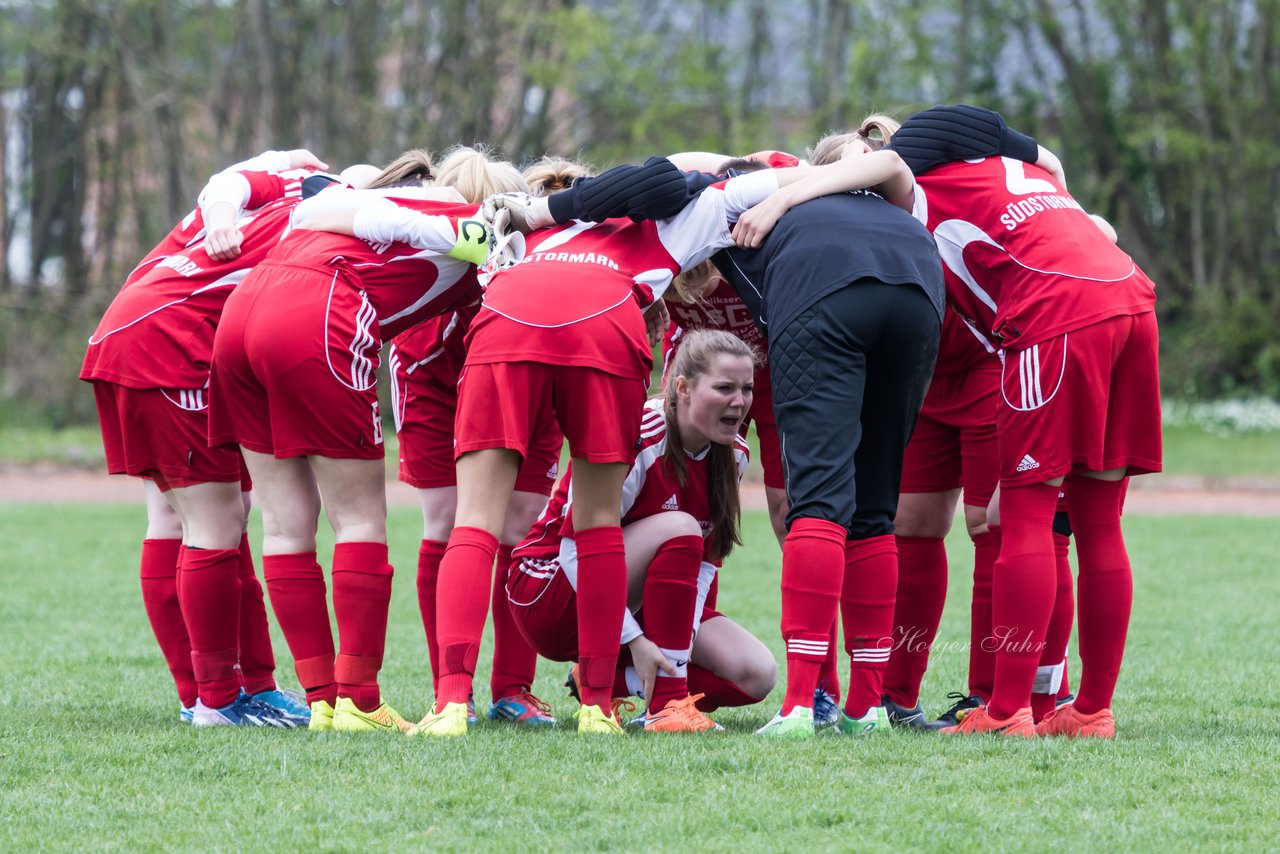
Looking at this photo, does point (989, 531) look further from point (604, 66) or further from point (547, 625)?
point (604, 66)

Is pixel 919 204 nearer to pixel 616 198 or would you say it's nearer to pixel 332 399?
pixel 616 198

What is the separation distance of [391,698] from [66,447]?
14182mm

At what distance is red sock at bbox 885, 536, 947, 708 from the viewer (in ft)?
15.6

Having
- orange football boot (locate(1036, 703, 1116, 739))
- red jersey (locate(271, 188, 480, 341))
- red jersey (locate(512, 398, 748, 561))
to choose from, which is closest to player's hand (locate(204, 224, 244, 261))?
red jersey (locate(271, 188, 480, 341))

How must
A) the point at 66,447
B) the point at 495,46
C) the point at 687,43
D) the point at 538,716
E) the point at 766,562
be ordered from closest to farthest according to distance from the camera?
the point at 538,716 → the point at 766,562 → the point at 66,447 → the point at 495,46 → the point at 687,43

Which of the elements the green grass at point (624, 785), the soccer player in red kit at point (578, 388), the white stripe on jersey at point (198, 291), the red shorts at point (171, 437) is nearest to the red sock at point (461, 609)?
the soccer player in red kit at point (578, 388)

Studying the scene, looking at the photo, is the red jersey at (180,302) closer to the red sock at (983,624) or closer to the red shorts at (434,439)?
the red shorts at (434,439)

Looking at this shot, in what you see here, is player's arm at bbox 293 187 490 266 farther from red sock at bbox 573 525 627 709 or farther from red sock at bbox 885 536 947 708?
red sock at bbox 885 536 947 708

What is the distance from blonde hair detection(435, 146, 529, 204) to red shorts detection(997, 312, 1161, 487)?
5.28ft

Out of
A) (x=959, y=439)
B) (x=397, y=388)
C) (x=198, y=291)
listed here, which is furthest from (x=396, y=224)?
(x=959, y=439)

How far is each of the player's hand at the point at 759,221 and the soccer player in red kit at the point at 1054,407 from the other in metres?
0.47

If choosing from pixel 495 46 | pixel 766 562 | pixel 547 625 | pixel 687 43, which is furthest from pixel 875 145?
pixel 687 43

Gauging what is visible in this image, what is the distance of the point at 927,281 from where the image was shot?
159 inches

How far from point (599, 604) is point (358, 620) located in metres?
0.69
